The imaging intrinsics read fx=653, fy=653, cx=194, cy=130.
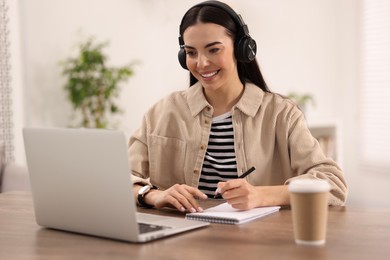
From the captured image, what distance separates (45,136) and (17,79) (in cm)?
277

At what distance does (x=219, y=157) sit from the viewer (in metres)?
2.25

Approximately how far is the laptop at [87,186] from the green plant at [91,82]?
2875 mm

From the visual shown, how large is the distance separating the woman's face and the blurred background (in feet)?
7.58

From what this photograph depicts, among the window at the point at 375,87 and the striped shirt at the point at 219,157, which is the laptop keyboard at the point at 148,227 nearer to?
the striped shirt at the point at 219,157

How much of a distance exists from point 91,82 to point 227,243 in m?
3.25

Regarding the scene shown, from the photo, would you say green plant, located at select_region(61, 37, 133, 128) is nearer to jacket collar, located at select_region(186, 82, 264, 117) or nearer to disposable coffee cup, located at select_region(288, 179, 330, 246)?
jacket collar, located at select_region(186, 82, 264, 117)

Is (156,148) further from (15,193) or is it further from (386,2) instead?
(386,2)

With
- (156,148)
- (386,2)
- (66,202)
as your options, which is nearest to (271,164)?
(156,148)

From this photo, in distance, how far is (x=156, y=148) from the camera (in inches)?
90.3

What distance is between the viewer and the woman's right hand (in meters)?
1.76

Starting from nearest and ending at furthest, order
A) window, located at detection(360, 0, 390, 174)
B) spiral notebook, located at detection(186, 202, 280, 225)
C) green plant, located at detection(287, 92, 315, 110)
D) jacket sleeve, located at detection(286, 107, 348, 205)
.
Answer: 1. spiral notebook, located at detection(186, 202, 280, 225)
2. jacket sleeve, located at detection(286, 107, 348, 205)
3. green plant, located at detection(287, 92, 315, 110)
4. window, located at detection(360, 0, 390, 174)

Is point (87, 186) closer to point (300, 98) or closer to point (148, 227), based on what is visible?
point (148, 227)

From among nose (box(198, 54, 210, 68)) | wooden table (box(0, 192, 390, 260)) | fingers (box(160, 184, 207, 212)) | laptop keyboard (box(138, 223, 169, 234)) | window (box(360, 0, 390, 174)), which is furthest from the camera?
window (box(360, 0, 390, 174))

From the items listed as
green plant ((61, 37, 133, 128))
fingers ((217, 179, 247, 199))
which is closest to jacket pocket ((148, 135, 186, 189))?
fingers ((217, 179, 247, 199))
